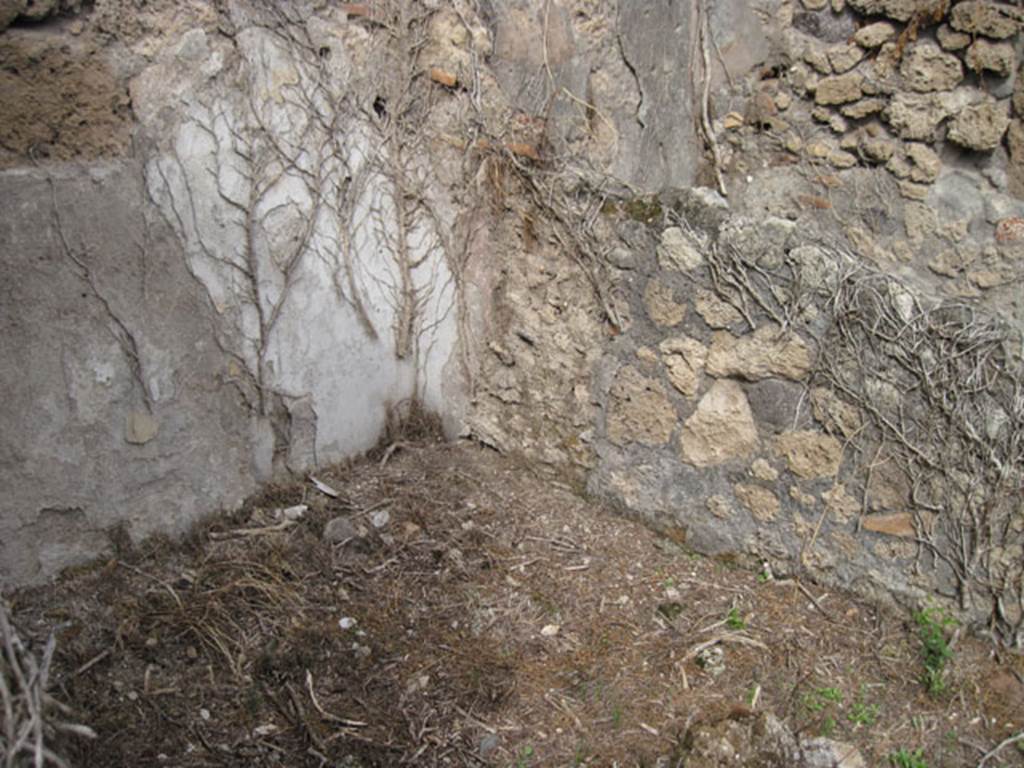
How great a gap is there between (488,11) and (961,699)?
2.91 m

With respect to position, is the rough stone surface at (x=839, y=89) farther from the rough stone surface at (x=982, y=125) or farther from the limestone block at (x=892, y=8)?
the rough stone surface at (x=982, y=125)

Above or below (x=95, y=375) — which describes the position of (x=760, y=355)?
above

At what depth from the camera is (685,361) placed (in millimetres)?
3320

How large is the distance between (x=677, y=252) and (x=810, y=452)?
0.83 meters

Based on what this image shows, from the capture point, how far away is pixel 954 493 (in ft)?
9.33

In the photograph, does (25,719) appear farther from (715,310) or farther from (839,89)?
(839,89)

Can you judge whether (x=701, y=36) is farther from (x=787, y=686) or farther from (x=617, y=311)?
(x=787, y=686)

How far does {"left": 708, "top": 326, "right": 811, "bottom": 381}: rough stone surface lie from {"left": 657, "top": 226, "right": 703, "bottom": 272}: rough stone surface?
271 mm

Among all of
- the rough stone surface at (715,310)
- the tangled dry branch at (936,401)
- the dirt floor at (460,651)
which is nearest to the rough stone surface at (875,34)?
the tangled dry branch at (936,401)

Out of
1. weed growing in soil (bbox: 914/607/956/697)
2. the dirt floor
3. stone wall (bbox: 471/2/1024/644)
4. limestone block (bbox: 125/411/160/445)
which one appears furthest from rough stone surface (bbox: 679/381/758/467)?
limestone block (bbox: 125/411/160/445)

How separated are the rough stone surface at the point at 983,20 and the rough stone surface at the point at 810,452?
136 centimetres

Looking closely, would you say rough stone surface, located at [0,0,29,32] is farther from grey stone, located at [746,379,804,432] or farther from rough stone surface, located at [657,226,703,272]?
grey stone, located at [746,379,804,432]

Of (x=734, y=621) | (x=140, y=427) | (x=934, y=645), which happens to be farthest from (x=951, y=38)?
(x=140, y=427)

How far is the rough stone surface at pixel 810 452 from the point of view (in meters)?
3.06
